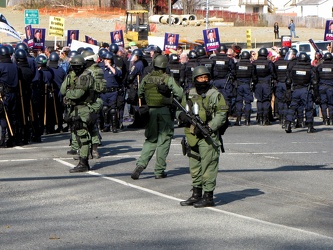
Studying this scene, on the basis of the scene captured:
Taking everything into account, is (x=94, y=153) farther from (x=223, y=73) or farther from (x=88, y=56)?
(x=223, y=73)

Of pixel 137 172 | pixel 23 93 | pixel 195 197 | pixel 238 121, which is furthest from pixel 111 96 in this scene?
pixel 195 197

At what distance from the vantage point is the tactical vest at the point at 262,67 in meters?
23.2

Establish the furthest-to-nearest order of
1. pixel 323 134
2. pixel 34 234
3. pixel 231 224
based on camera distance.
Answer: pixel 323 134, pixel 231 224, pixel 34 234

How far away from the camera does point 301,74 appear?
21.6 m

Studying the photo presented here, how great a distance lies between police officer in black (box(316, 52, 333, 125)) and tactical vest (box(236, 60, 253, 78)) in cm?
175

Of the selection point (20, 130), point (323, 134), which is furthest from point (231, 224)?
point (323, 134)

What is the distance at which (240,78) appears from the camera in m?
23.5

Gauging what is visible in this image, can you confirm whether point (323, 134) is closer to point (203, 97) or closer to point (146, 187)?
point (146, 187)

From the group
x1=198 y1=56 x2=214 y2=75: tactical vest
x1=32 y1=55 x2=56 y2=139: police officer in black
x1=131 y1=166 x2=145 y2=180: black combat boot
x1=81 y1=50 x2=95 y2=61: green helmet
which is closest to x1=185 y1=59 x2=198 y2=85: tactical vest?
x1=198 y1=56 x2=214 y2=75: tactical vest

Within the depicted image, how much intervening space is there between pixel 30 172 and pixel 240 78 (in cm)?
1016

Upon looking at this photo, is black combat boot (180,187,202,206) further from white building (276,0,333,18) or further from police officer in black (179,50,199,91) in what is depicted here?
white building (276,0,333,18)

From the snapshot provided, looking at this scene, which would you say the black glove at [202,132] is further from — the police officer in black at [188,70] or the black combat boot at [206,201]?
the police officer in black at [188,70]

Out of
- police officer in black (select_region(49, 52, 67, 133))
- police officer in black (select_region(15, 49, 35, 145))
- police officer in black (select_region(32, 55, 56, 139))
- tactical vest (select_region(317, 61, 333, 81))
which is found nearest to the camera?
police officer in black (select_region(15, 49, 35, 145))

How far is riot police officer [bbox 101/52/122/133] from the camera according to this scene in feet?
67.0
